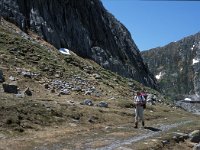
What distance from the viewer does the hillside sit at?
26.5m

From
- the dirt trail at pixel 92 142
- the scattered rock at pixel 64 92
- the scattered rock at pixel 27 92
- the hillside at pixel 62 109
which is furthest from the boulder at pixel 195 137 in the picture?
the scattered rock at pixel 64 92

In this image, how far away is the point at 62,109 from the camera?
3659 cm

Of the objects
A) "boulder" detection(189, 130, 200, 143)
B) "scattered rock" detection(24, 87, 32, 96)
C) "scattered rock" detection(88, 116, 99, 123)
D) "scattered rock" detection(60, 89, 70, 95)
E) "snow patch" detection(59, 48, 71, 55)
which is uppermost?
"snow patch" detection(59, 48, 71, 55)

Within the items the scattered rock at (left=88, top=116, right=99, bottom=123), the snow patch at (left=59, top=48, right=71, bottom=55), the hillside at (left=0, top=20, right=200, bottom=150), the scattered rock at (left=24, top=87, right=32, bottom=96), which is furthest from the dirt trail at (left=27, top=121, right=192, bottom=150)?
the snow patch at (left=59, top=48, right=71, bottom=55)

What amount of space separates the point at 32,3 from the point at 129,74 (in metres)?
35.9

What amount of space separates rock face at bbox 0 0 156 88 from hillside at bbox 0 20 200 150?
5532 mm

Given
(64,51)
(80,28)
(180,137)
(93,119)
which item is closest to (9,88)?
(93,119)

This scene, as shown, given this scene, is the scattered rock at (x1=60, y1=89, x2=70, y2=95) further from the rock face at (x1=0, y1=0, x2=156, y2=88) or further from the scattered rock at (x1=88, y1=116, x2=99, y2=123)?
the rock face at (x1=0, y1=0, x2=156, y2=88)

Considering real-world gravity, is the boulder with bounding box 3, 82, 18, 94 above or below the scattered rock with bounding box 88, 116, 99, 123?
above

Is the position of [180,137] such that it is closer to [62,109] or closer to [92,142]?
[92,142]

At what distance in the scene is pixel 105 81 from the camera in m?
64.8

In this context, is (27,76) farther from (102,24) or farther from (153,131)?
(102,24)

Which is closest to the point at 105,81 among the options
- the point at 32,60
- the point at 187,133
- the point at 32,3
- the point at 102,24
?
the point at 32,60

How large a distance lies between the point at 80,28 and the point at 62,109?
189 feet
